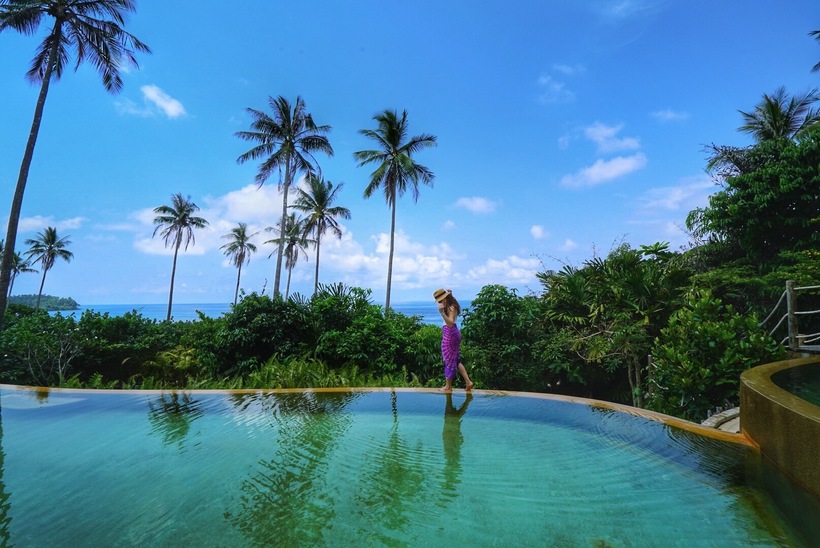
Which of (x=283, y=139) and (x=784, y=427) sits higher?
(x=283, y=139)

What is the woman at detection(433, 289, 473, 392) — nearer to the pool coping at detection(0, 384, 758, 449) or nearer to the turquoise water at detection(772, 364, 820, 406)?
the pool coping at detection(0, 384, 758, 449)

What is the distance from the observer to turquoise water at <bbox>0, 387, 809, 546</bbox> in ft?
7.04

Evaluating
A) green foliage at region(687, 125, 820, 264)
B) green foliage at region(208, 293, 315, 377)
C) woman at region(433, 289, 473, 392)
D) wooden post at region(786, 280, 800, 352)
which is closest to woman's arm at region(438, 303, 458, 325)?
woman at region(433, 289, 473, 392)

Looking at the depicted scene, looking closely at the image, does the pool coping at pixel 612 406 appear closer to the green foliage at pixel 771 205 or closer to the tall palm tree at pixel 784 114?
the green foliage at pixel 771 205

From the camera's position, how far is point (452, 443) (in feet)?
11.9

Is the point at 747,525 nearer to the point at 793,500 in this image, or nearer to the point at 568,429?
the point at 793,500

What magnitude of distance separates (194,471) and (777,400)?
4.09 meters

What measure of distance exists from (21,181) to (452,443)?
1344cm

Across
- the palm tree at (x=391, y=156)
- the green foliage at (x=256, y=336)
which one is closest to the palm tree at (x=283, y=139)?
the palm tree at (x=391, y=156)

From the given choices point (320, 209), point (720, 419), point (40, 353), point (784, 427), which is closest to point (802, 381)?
point (720, 419)

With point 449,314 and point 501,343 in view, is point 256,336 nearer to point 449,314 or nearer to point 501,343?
point 501,343

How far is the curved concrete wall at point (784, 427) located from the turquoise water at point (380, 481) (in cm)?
22

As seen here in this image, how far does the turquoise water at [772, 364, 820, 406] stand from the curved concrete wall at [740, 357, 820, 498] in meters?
0.35

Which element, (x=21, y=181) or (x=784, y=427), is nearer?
(x=784, y=427)
